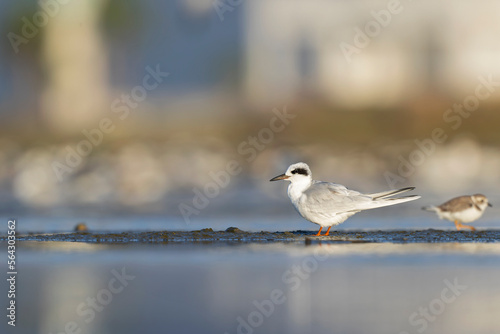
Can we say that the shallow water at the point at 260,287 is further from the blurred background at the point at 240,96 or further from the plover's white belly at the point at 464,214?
the blurred background at the point at 240,96

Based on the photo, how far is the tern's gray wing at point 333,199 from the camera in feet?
38.5

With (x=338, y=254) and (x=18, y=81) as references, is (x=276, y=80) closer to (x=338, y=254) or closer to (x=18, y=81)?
(x=18, y=81)

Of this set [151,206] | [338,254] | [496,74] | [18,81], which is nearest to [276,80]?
[496,74]

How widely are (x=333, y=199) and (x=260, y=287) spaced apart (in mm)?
3893

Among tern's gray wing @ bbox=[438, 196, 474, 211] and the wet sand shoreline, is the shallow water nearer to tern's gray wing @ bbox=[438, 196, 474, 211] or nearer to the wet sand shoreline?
the wet sand shoreline

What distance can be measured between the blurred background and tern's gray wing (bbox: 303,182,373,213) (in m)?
8.44

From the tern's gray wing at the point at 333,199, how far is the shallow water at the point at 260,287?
0.73m

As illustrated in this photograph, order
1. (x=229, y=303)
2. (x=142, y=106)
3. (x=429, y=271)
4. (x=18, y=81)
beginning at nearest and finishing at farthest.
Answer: (x=229, y=303)
(x=429, y=271)
(x=142, y=106)
(x=18, y=81)

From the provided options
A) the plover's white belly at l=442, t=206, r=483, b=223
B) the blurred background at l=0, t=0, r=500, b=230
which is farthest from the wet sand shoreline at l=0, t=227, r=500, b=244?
the blurred background at l=0, t=0, r=500, b=230

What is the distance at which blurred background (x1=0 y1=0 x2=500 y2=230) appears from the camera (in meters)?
24.0

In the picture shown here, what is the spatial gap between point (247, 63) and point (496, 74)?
7121mm

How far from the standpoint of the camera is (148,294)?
7754mm

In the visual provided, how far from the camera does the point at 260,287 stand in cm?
805

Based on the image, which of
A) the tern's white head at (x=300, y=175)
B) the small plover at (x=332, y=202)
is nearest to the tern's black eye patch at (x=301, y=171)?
the tern's white head at (x=300, y=175)
